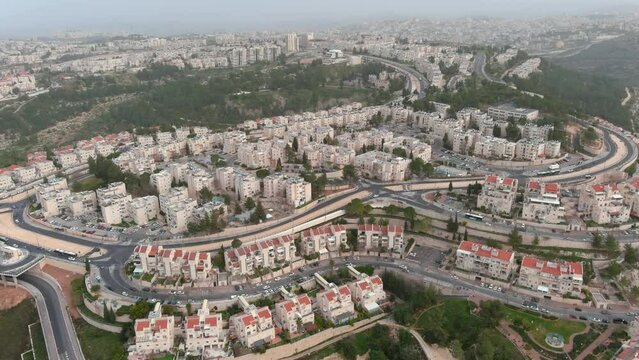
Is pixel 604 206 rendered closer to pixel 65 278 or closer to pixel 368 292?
pixel 368 292

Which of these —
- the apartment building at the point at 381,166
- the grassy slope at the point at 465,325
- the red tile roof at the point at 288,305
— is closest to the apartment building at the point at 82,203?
the red tile roof at the point at 288,305

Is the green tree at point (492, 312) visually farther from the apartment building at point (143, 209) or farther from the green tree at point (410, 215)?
the apartment building at point (143, 209)

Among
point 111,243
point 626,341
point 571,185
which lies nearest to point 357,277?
point 626,341

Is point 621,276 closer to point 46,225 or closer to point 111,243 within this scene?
point 111,243

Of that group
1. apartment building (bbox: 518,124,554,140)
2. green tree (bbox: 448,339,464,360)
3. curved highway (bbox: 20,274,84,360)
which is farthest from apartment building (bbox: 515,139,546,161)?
curved highway (bbox: 20,274,84,360)

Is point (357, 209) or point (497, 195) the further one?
point (357, 209)

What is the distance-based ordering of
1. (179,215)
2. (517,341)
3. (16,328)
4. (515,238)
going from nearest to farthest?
(517,341), (16,328), (515,238), (179,215)

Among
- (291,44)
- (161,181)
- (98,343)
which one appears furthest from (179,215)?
(291,44)

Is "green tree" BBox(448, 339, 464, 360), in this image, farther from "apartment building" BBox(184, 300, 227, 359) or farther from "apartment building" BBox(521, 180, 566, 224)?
"apartment building" BBox(521, 180, 566, 224)
